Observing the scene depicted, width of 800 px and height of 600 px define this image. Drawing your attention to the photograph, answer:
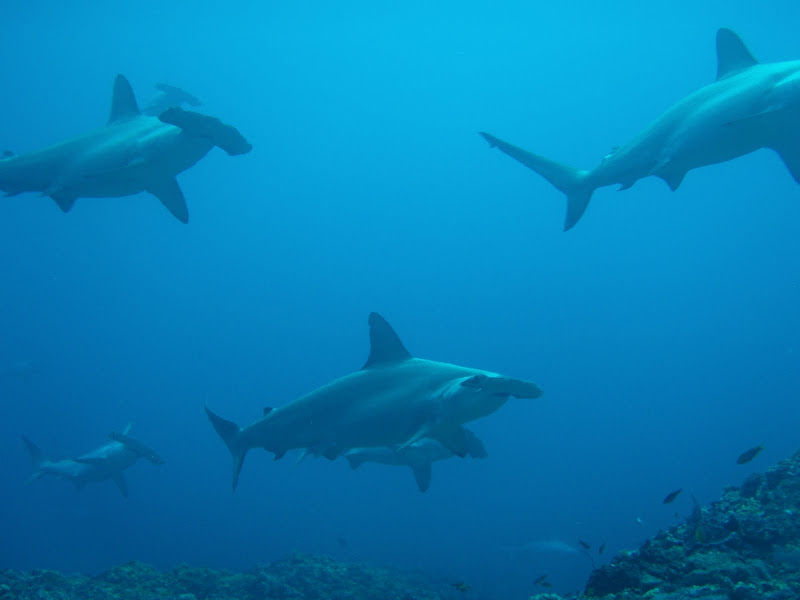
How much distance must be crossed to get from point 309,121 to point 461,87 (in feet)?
107

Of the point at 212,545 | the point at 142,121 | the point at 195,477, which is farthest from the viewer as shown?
the point at 195,477

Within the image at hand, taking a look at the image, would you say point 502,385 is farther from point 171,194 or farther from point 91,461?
point 91,461

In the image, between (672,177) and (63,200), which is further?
(63,200)

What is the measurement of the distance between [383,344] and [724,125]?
4.45 m

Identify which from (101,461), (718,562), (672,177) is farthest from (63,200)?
(101,461)

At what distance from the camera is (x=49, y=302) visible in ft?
321

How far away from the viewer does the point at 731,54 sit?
6.52 m

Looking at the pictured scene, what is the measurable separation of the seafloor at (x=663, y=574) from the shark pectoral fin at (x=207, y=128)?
5.98 metres

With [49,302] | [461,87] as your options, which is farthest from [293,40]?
[49,302]

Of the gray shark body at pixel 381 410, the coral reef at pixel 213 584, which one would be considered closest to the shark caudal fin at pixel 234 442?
the gray shark body at pixel 381 410

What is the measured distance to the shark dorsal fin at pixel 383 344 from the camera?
21.9 ft

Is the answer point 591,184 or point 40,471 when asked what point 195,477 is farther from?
point 591,184

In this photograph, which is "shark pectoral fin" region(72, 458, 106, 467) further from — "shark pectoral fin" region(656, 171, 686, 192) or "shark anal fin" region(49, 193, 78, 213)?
"shark pectoral fin" region(656, 171, 686, 192)

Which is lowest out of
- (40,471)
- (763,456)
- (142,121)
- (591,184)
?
(763,456)
